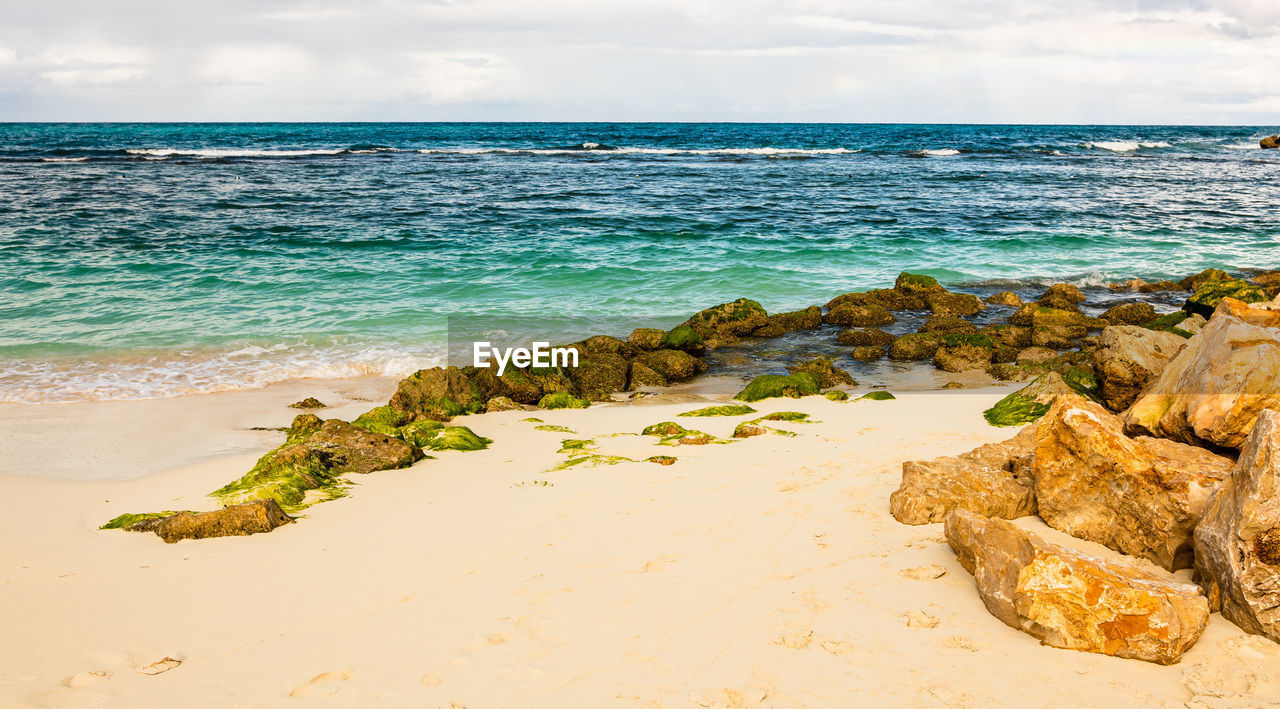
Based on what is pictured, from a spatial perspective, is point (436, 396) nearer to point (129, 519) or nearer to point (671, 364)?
point (671, 364)

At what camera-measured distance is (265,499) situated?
5.75m

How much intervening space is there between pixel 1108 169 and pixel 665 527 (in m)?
48.9

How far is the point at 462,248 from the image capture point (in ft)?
66.8

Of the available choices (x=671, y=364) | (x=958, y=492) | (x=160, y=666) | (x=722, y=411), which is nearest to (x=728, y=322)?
(x=671, y=364)

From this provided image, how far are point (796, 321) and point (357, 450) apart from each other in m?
8.66

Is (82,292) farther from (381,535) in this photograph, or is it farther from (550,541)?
(550,541)

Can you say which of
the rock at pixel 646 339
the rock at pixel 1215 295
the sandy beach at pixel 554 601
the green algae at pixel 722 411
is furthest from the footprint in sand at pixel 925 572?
the rock at pixel 1215 295

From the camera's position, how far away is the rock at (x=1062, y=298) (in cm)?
1464

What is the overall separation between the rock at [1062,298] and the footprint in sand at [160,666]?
14.3 m

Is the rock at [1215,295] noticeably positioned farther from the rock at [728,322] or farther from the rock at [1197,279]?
the rock at [728,322]

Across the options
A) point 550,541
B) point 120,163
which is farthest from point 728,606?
point 120,163

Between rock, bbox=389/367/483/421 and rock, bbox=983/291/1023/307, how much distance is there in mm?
11009

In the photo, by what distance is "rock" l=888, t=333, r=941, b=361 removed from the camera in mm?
11766

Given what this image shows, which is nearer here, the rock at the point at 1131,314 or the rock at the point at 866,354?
the rock at the point at 866,354
